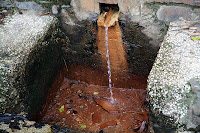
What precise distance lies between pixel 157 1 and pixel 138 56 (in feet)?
2.34

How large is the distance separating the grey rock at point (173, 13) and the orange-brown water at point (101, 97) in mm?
498

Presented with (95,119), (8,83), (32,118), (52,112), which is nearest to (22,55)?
(8,83)

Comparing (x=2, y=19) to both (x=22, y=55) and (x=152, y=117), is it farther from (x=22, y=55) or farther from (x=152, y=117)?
(x=152, y=117)

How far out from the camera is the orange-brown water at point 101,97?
7.21 feet

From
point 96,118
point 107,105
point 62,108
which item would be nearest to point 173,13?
point 107,105

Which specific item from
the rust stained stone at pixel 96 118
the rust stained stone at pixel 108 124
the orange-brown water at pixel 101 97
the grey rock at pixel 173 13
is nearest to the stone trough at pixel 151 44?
the grey rock at pixel 173 13

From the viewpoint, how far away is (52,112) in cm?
235

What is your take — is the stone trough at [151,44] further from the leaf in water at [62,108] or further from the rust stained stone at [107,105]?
the rust stained stone at [107,105]

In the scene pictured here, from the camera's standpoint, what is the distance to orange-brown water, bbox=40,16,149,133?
2.20m

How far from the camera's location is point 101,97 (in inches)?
100

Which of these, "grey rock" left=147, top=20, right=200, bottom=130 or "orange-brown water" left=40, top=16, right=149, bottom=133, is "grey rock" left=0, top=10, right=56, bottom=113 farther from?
"grey rock" left=147, top=20, right=200, bottom=130

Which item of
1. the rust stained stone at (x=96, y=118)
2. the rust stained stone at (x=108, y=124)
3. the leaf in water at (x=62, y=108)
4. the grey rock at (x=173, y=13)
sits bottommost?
the rust stained stone at (x=108, y=124)

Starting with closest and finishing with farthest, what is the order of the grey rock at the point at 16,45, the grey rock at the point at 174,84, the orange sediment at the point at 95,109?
1. the grey rock at the point at 174,84
2. the grey rock at the point at 16,45
3. the orange sediment at the point at 95,109

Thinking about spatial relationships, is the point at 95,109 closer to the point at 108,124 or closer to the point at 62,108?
the point at 108,124
